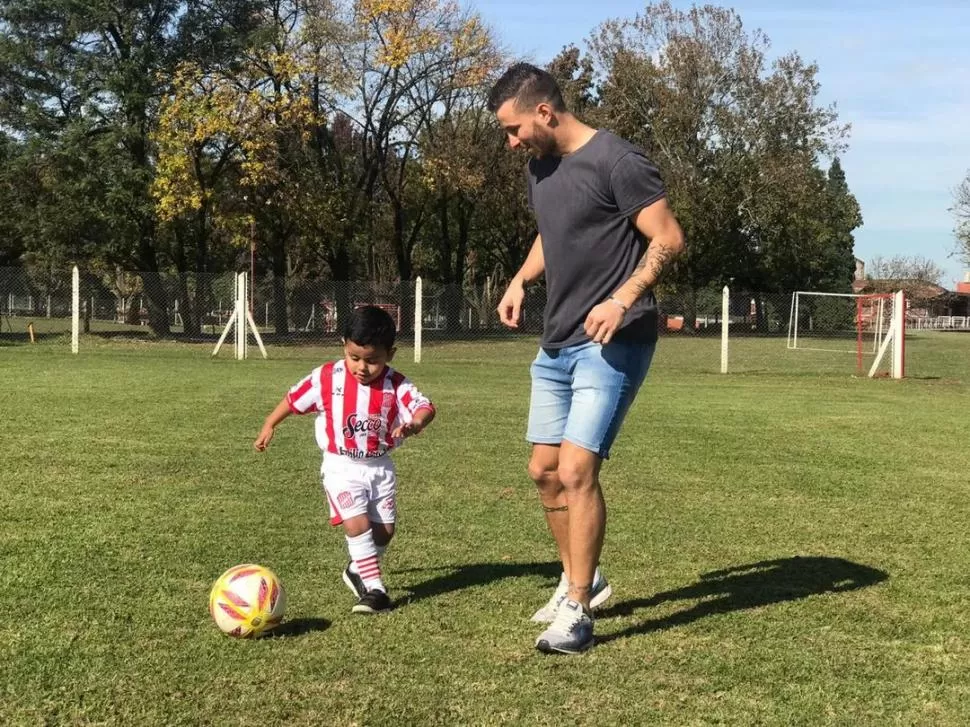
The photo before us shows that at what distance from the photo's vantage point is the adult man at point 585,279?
142 inches

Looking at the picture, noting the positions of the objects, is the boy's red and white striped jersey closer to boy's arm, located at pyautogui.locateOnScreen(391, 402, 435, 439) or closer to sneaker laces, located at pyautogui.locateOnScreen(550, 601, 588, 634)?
boy's arm, located at pyautogui.locateOnScreen(391, 402, 435, 439)

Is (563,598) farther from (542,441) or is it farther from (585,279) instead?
(585,279)

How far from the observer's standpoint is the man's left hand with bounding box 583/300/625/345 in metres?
3.46

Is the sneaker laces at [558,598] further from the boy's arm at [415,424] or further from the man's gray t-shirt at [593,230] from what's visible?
the man's gray t-shirt at [593,230]

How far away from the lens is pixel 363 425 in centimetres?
418

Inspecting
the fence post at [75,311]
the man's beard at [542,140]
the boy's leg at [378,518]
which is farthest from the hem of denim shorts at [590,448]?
the fence post at [75,311]

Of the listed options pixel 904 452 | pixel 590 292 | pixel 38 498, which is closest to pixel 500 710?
pixel 590 292

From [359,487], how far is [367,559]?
31 cm

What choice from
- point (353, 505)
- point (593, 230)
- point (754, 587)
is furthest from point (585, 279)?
point (754, 587)

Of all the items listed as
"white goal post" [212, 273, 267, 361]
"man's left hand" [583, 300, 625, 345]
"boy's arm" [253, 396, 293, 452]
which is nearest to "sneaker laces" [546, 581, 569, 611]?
"man's left hand" [583, 300, 625, 345]

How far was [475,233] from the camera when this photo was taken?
51.2m

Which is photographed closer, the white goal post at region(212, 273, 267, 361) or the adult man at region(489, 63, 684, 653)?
the adult man at region(489, 63, 684, 653)

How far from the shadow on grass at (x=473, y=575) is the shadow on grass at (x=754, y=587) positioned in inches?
23.8

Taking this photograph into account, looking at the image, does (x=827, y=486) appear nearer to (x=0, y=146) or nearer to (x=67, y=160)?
(x=67, y=160)
